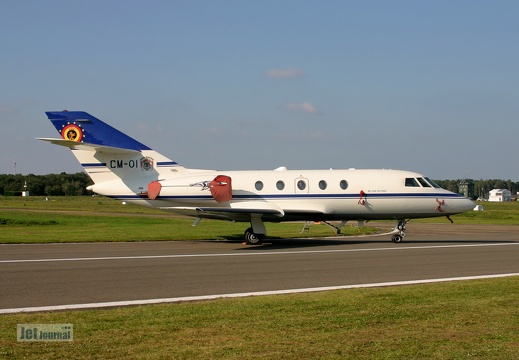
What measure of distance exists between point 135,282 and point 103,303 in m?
2.77

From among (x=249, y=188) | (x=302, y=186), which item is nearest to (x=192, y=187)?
(x=249, y=188)

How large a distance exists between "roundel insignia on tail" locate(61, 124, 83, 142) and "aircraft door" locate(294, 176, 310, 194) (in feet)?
29.5

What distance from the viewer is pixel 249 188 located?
26078 mm

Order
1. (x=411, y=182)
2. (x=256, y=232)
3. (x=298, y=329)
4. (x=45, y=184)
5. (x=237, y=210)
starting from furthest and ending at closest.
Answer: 1. (x=45, y=184)
2. (x=411, y=182)
3. (x=256, y=232)
4. (x=237, y=210)
5. (x=298, y=329)

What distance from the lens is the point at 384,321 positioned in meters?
9.47

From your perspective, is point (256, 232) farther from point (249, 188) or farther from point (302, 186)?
point (302, 186)

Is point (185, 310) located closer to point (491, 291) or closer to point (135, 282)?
point (135, 282)

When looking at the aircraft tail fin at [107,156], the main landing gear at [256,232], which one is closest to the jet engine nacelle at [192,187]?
the aircraft tail fin at [107,156]

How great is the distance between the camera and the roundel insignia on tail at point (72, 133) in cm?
2578

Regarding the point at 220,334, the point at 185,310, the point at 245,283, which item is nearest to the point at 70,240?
the point at 245,283

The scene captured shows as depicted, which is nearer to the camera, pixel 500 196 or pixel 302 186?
pixel 302 186

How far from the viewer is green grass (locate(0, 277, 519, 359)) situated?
302 inches

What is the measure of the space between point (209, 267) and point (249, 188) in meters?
9.12

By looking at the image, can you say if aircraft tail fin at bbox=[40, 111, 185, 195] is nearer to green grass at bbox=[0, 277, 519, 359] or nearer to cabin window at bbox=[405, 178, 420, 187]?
cabin window at bbox=[405, 178, 420, 187]
